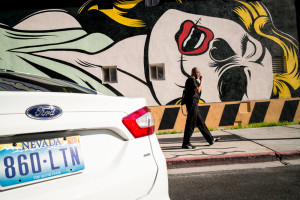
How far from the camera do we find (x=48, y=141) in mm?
1203

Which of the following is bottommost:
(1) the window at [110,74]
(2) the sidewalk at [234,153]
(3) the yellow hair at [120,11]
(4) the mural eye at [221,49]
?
(2) the sidewalk at [234,153]

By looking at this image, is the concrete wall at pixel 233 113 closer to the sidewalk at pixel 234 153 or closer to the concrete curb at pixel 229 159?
the sidewalk at pixel 234 153

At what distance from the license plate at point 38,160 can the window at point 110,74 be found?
22.8 ft

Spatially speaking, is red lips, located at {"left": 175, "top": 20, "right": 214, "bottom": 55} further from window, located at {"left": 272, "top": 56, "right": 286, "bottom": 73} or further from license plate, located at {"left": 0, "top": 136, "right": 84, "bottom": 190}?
license plate, located at {"left": 0, "top": 136, "right": 84, "bottom": 190}

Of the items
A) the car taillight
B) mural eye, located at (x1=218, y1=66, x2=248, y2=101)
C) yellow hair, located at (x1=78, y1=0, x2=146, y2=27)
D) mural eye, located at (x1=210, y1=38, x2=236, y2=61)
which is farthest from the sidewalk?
yellow hair, located at (x1=78, y1=0, x2=146, y2=27)

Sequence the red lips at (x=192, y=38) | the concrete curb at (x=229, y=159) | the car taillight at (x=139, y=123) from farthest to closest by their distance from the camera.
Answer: the red lips at (x=192, y=38)
the concrete curb at (x=229, y=159)
the car taillight at (x=139, y=123)

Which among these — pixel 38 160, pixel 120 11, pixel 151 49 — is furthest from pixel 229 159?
pixel 120 11

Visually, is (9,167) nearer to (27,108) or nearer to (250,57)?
(27,108)

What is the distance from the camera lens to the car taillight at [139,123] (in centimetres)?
143

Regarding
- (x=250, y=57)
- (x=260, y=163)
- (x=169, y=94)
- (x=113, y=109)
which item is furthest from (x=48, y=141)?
(x=250, y=57)

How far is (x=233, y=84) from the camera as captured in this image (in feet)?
26.3

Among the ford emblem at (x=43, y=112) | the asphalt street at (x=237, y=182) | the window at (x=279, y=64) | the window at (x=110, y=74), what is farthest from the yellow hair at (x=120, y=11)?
the ford emblem at (x=43, y=112)

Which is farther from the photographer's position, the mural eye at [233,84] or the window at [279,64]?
the window at [279,64]

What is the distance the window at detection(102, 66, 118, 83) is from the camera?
8.11 meters
